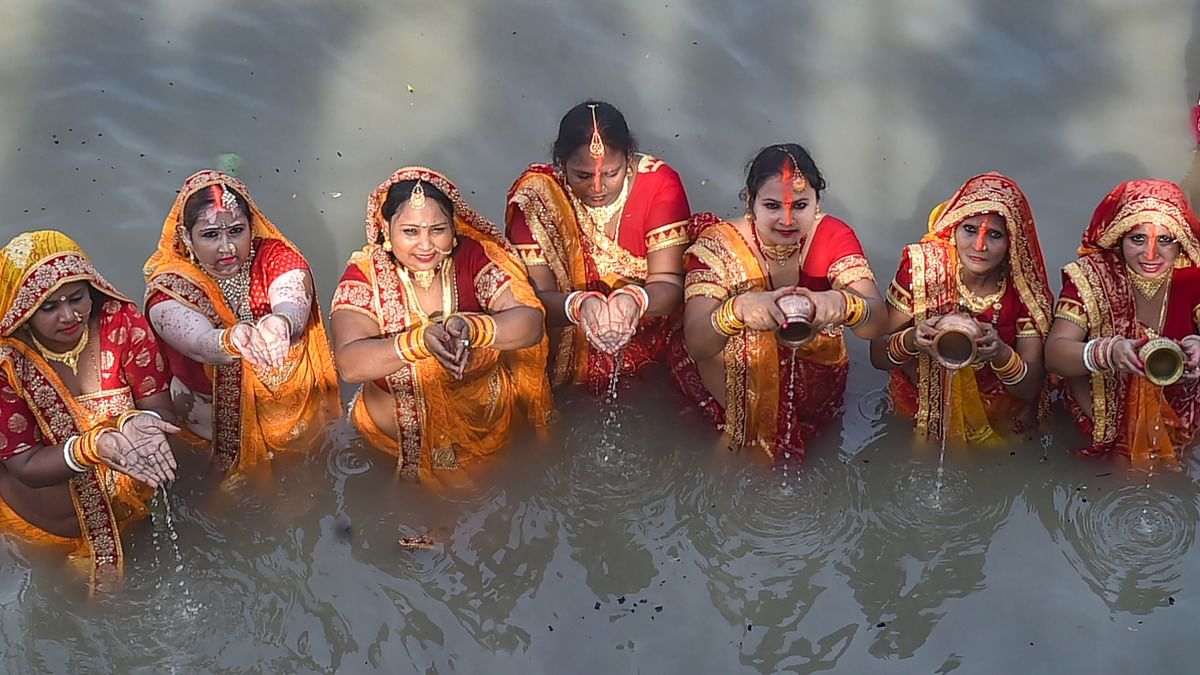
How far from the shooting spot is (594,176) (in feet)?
14.3

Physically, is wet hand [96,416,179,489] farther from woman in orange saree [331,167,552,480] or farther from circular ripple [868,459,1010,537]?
circular ripple [868,459,1010,537]

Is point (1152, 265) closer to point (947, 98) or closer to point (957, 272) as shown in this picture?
point (957, 272)

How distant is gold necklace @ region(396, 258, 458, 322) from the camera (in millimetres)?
4160

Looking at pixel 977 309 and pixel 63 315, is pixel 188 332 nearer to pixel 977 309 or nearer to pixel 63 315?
pixel 63 315

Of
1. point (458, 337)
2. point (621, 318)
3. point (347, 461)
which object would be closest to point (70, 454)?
point (347, 461)

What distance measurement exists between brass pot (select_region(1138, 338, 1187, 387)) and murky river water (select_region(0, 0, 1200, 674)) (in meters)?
0.57

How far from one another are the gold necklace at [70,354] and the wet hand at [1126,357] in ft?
10.2

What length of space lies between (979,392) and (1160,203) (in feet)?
2.76

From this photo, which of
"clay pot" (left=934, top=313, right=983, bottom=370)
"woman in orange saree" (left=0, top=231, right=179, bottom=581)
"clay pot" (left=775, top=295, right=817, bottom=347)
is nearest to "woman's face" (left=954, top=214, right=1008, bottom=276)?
"clay pot" (left=934, top=313, right=983, bottom=370)

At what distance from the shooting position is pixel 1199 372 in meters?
3.93

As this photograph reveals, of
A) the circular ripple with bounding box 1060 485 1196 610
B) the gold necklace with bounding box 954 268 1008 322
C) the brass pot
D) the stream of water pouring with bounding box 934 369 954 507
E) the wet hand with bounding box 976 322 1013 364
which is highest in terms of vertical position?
the gold necklace with bounding box 954 268 1008 322

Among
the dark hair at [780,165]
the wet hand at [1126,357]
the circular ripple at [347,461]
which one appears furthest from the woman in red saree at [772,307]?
the circular ripple at [347,461]

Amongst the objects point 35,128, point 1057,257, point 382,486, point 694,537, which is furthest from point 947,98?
point 35,128

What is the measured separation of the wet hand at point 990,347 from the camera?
401 cm
